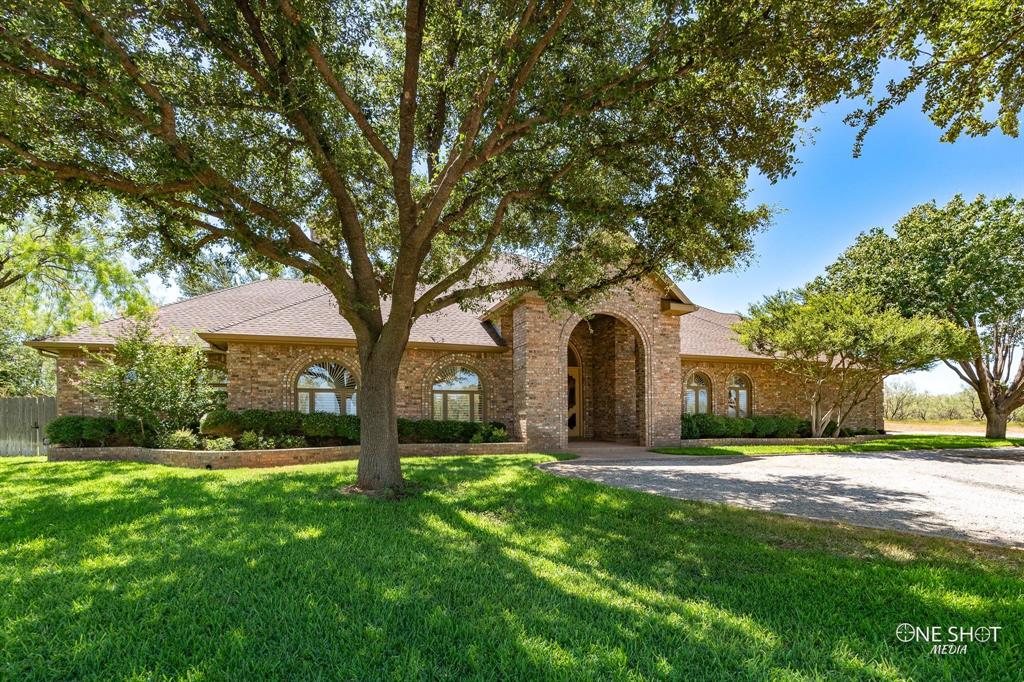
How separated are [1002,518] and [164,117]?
12.4 meters

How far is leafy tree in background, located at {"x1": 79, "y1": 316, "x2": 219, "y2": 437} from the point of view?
516 inches

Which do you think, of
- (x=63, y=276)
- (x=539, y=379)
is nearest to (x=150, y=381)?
(x=539, y=379)

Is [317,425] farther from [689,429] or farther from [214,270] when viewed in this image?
[689,429]

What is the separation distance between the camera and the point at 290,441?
1346cm

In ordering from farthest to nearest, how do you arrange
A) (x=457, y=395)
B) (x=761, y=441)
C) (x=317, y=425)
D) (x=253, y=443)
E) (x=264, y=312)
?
(x=761, y=441) → (x=457, y=395) → (x=264, y=312) → (x=317, y=425) → (x=253, y=443)

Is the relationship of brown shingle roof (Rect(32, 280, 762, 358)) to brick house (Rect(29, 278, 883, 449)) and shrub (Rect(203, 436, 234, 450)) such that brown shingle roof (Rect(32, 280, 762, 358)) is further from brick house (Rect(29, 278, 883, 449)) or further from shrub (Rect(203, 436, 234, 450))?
shrub (Rect(203, 436, 234, 450))

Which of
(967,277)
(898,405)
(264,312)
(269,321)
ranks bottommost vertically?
(898,405)

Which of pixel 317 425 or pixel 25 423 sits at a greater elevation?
pixel 317 425

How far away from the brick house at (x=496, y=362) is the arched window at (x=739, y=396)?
0.05 meters

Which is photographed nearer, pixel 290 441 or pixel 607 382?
pixel 290 441

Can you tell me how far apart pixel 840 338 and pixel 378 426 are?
1546 centimetres

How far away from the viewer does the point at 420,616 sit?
12.3 ft

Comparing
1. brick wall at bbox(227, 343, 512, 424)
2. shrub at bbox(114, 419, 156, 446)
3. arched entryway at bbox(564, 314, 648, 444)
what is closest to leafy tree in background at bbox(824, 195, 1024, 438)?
arched entryway at bbox(564, 314, 648, 444)

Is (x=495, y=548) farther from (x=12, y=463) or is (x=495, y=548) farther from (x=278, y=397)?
(x=12, y=463)
